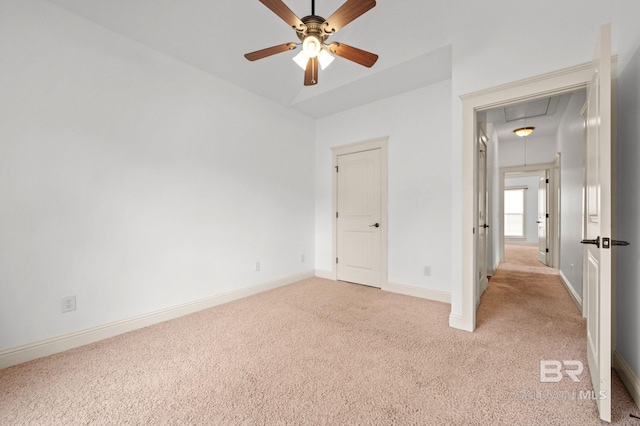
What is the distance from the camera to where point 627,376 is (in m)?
1.68

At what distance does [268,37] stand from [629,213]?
3.44 metres

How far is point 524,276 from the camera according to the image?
4.67m

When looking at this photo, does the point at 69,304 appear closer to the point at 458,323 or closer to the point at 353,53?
the point at 353,53

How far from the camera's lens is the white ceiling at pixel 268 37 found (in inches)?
96.8

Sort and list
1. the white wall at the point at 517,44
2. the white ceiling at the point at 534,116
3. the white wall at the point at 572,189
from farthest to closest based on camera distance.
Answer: the white ceiling at the point at 534,116, the white wall at the point at 572,189, the white wall at the point at 517,44

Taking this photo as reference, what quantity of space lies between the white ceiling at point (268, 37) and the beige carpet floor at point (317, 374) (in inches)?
108

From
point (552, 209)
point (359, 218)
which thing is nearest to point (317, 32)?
point (359, 218)

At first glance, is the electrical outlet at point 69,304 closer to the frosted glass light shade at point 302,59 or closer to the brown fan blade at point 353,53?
the frosted glass light shade at point 302,59

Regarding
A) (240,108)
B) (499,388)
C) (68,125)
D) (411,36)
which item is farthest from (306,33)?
(499,388)

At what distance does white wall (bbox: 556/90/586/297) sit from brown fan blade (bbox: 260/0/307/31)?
11.5 ft

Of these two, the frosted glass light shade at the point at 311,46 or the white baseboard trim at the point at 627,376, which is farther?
the frosted glass light shade at the point at 311,46

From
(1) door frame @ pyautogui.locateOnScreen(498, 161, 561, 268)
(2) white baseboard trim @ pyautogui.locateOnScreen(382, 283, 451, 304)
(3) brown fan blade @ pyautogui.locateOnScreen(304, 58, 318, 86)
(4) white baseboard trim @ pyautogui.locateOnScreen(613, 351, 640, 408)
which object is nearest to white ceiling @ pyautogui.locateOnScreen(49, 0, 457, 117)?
(3) brown fan blade @ pyautogui.locateOnScreen(304, 58, 318, 86)

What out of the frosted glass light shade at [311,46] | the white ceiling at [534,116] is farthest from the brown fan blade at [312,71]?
the white ceiling at [534,116]

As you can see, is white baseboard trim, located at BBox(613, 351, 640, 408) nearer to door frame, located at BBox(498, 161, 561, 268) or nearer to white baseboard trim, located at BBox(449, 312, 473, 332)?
white baseboard trim, located at BBox(449, 312, 473, 332)
